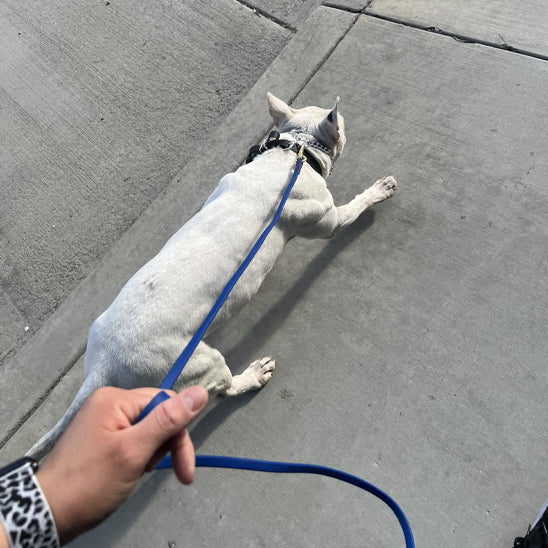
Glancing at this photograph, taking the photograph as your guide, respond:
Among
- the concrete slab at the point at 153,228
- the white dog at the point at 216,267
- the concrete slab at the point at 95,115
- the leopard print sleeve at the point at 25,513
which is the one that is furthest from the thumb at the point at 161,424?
the concrete slab at the point at 95,115

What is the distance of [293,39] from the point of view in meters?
4.51

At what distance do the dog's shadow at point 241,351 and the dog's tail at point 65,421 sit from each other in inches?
42.2

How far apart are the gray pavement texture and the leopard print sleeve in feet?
5.95

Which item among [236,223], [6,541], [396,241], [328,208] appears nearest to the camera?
[6,541]

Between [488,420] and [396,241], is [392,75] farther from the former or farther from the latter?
[488,420]

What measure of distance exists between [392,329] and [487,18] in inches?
120

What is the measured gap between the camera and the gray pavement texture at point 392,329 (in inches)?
106

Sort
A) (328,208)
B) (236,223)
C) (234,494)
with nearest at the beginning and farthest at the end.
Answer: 1. (236,223)
2. (234,494)
3. (328,208)

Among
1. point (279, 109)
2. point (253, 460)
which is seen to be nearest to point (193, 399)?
point (253, 460)

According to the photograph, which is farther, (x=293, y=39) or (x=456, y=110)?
(x=293, y=39)

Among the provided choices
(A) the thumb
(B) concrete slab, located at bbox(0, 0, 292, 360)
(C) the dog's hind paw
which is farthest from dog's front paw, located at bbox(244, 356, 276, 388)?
(B) concrete slab, located at bbox(0, 0, 292, 360)

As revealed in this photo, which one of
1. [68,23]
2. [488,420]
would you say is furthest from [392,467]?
[68,23]

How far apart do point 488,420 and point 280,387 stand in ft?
4.42

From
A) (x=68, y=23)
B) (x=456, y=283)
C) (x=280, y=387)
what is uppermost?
(x=68, y=23)
